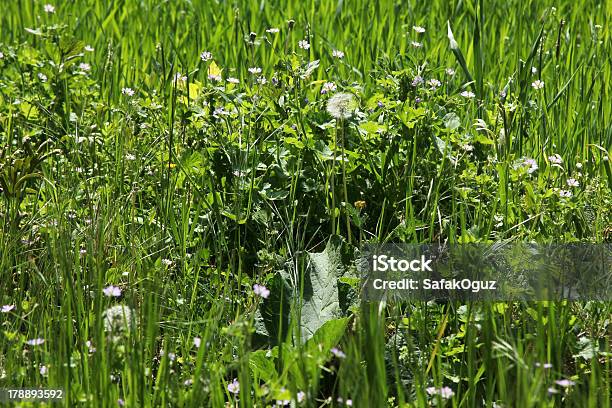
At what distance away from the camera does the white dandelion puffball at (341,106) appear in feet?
8.52

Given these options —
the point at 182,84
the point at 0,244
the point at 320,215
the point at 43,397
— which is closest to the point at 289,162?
the point at 320,215

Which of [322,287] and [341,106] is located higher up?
[341,106]

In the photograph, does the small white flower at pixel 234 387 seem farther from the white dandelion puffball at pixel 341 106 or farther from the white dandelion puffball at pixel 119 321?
the white dandelion puffball at pixel 341 106

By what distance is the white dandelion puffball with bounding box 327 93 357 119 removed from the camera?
8.52ft

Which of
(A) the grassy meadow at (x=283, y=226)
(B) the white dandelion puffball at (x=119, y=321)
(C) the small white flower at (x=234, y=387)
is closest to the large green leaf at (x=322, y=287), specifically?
(A) the grassy meadow at (x=283, y=226)

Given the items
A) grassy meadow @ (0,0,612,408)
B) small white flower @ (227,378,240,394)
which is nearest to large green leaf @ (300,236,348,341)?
grassy meadow @ (0,0,612,408)

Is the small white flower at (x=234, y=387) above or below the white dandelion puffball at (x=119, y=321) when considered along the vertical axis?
below

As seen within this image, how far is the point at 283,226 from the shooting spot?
8.96 feet
